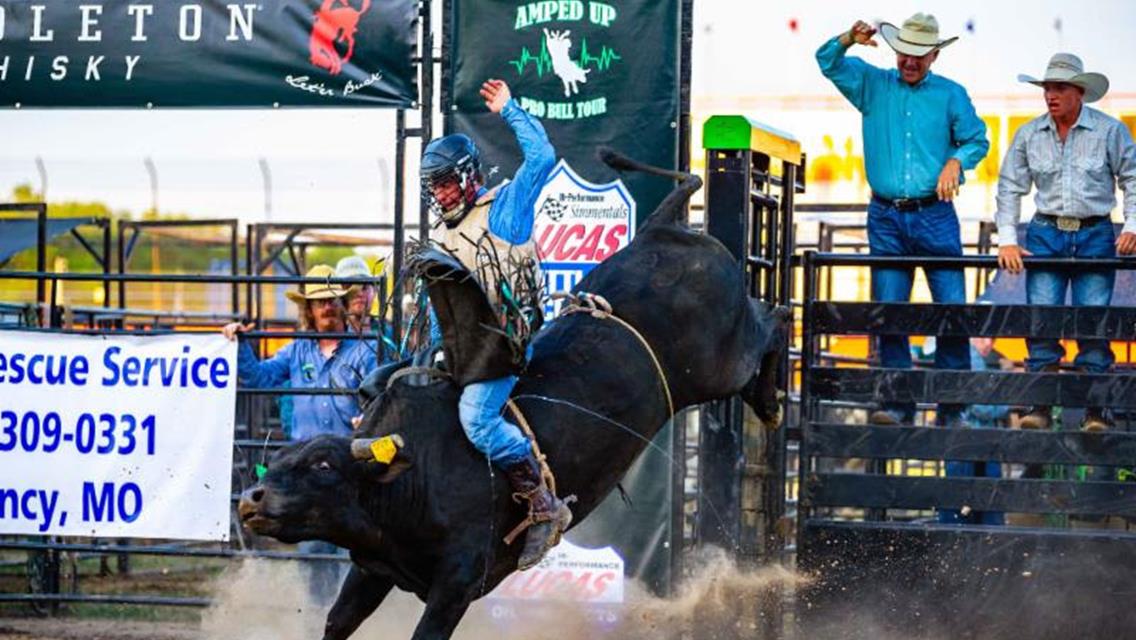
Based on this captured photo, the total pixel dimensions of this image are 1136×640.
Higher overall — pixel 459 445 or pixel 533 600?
pixel 459 445

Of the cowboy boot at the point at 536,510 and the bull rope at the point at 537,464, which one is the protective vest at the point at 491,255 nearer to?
the bull rope at the point at 537,464

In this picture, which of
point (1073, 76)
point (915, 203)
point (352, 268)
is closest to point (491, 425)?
point (915, 203)

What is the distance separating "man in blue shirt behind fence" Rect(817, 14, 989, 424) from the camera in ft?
25.0

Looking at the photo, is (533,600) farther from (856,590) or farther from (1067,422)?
(1067,422)

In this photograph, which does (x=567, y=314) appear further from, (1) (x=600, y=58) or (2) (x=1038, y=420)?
(2) (x=1038, y=420)

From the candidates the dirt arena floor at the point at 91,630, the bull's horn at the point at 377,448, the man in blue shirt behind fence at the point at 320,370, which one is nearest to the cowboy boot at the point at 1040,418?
the man in blue shirt behind fence at the point at 320,370

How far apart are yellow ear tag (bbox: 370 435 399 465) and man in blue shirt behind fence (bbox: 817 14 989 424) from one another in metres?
2.80

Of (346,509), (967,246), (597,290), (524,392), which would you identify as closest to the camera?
(346,509)

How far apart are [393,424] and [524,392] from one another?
0.63m

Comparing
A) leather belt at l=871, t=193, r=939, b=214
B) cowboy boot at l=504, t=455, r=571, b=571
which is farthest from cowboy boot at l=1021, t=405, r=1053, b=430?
cowboy boot at l=504, t=455, r=571, b=571

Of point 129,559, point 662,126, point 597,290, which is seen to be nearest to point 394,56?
point 662,126

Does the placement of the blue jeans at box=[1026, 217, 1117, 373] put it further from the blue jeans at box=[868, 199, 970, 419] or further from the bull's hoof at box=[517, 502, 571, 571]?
the bull's hoof at box=[517, 502, 571, 571]

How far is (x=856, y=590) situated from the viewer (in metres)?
7.49

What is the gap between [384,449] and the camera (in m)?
5.65
